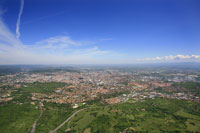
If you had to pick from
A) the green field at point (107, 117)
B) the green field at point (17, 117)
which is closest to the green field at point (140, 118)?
the green field at point (107, 117)

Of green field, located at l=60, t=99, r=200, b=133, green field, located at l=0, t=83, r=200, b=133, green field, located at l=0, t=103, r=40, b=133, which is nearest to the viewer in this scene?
green field, located at l=60, t=99, r=200, b=133

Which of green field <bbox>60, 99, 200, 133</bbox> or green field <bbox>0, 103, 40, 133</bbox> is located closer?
green field <bbox>60, 99, 200, 133</bbox>

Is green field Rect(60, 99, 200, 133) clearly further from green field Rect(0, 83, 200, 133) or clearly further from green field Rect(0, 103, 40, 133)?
green field Rect(0, 103, 40, 133)

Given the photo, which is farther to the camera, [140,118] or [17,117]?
[17,117]

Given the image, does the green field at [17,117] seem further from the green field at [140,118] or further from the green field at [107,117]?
the green field at [140,118]

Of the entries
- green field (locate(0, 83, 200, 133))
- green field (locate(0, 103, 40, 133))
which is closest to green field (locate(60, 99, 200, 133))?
green field (locate(0, 83, 200, 133))

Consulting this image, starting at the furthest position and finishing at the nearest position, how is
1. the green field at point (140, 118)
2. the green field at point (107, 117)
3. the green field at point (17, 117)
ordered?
the green field at point (17, 117) < the green field at point (107, 117) < the green field at point (140, 118)

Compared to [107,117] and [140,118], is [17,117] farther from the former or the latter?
[140,118]

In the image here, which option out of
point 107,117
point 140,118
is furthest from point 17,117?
point 140,118

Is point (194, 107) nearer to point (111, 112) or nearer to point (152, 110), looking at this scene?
point (152, 110)

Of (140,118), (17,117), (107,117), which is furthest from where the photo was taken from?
(17,117)

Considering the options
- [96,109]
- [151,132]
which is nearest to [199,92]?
[151,132]
